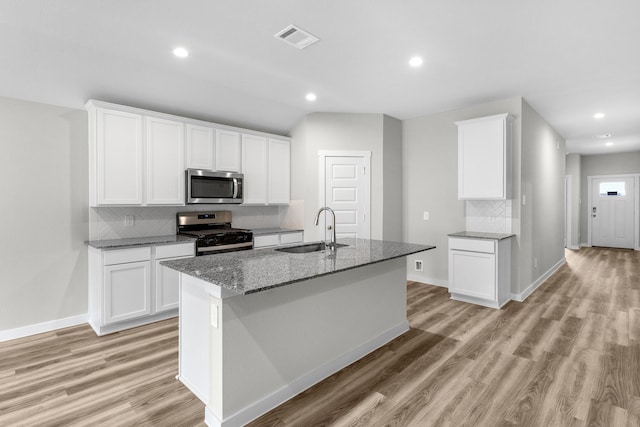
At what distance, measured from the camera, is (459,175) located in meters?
4.52

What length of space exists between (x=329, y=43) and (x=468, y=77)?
171 cm

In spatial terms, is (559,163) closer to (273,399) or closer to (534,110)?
(534,110)

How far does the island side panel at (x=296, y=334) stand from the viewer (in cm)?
196

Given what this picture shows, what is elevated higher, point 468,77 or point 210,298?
Answer: point 468,77

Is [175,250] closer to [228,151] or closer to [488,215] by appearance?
[228,151]

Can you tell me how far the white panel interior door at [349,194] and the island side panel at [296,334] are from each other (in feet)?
6.17

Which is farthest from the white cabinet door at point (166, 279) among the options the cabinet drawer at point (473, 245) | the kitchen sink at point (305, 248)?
the cabinet drawer at point (473, 245)

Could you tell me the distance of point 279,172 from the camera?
514cm

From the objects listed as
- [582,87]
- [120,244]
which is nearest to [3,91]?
[120,244]

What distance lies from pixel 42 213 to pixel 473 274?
486cm

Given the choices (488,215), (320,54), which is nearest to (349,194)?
(488,215)

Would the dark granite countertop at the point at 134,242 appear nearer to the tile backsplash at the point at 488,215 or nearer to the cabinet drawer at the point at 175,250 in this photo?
the cabinet drawer at the point at 175,250

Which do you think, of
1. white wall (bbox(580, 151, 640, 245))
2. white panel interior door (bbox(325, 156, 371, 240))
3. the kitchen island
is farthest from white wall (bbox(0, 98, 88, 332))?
white wall (bbox(580, 151, 640, 245))

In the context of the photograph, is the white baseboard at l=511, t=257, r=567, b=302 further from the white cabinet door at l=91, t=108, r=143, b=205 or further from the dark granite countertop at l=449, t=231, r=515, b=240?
the white cabinet door at l=91, t=108, r=143, b=205
